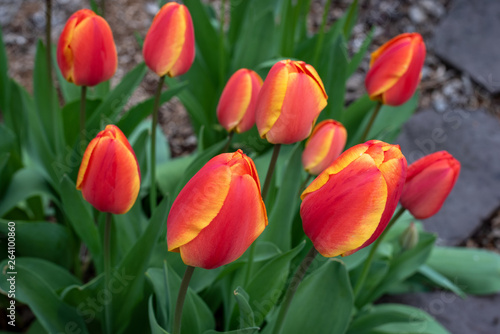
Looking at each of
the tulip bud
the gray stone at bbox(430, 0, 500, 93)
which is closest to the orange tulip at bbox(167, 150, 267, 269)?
the tulip bud

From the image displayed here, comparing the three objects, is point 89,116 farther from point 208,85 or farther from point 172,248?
point 172,248

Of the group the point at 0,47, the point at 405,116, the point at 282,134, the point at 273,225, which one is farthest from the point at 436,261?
the point at 0,47

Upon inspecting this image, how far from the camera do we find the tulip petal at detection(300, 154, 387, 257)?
1.77ft

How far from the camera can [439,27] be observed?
2.43 meters

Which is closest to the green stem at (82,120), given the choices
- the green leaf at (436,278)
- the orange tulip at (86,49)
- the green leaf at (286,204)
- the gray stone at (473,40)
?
the orange tulip at (86,49)

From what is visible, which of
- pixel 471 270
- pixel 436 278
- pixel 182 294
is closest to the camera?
pixel 182 294

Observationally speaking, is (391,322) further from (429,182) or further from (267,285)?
(429,182)

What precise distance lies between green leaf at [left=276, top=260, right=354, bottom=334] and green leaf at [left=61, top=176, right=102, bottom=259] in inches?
A: 16.3

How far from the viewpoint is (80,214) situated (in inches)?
40.4

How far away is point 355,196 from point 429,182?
289 mm

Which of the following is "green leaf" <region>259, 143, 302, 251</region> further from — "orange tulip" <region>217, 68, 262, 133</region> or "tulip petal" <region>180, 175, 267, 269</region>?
"tulip petal" <region>180, 175, 267, 269</region>

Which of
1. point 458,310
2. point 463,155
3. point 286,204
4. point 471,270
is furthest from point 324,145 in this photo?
point 463,155

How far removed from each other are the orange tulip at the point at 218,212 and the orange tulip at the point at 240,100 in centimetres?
33

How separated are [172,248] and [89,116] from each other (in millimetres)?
774
